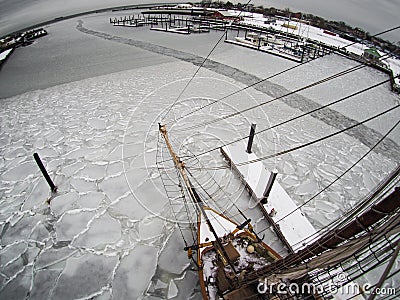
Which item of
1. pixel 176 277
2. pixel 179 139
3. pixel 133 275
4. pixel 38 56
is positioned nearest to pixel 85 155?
pixel 179 139

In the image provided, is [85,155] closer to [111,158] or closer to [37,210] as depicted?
[111,158]

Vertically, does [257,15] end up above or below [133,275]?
above

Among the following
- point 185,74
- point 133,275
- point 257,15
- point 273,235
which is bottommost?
point 133,275

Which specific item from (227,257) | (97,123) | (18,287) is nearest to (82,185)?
(18,287)

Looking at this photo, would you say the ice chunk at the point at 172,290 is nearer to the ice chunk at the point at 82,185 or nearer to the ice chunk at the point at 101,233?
the ice chunk at the point at 101,233

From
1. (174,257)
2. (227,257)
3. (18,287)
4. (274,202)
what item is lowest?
(18,287)

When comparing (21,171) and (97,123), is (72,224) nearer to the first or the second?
(21,171)

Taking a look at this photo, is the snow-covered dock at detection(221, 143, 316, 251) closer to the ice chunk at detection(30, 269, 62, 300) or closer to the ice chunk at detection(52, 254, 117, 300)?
the ice chunk at detection(52, 254, 117, 300)
